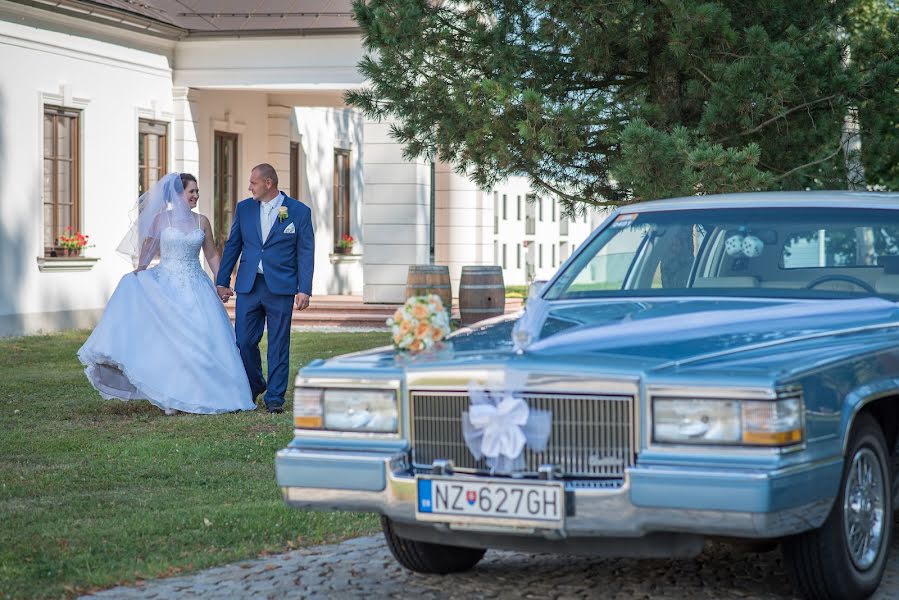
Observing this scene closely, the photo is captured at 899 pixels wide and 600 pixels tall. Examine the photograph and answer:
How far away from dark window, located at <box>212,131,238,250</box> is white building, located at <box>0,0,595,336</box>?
0.03 meters

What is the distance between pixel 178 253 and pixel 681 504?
23.2ft

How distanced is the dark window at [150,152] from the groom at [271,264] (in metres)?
11.2

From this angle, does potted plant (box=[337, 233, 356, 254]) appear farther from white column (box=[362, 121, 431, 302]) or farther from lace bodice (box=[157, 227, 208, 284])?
lace bodice (box=[157, 227, 208, 284])

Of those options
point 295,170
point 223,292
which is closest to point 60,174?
point 295,170

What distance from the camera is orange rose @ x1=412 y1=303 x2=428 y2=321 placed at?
17.2 feet

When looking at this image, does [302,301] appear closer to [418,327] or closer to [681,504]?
[418,327]

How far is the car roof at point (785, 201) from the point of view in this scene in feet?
20.0

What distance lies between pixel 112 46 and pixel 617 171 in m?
10.7

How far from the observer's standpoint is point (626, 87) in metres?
13.3

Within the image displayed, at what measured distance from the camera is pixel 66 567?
5621mm

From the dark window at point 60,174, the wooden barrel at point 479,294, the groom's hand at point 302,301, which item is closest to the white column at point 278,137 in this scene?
the dark window at point 60,174

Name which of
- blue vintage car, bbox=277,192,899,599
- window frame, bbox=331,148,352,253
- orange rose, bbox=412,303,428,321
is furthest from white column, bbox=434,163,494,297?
orange rose, bbox=412,303,428,321

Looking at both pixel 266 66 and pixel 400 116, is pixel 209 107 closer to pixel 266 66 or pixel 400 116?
pixel 266 66

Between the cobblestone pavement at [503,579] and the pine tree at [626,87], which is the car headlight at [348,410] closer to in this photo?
the cobblestone pavement at [503,579]
